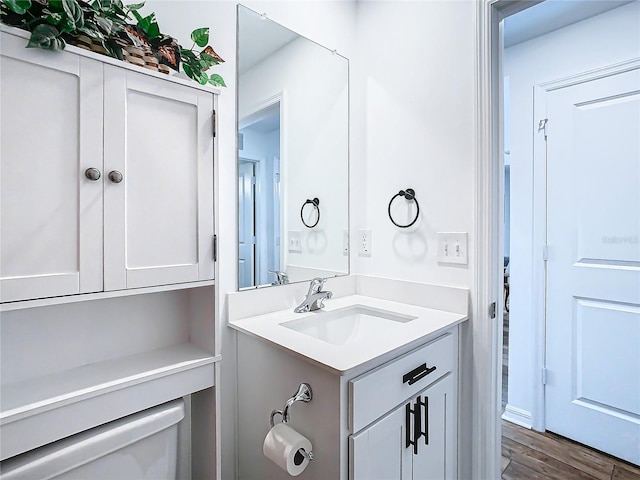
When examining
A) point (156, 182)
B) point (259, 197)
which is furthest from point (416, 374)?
point (156, 182)

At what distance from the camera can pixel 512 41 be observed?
213 cm

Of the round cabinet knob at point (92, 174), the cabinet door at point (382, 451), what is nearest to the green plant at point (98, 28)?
the round cabinet knob at point (92, 174)

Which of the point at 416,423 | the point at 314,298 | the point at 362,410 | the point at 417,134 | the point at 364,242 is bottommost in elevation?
the point at 416,423

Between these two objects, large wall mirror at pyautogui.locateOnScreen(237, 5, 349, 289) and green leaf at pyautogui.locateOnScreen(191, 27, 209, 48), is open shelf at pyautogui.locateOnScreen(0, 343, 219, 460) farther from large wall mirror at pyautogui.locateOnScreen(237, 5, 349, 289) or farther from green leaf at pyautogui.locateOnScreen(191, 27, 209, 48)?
green leaf at pyautogui.locateOnScreen(191, 27, 209, 48)

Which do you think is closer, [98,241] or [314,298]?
[98,241]

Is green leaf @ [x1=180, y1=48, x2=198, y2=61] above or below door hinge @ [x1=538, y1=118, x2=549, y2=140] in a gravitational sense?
below

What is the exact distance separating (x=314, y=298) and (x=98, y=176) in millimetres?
929

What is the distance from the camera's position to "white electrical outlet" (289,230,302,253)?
160 cm

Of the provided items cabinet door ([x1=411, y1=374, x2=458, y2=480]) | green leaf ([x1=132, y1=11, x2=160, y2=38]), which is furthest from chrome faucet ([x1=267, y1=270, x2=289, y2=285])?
green leaf ([x1=132, y1=11, x2=160, y2=38])

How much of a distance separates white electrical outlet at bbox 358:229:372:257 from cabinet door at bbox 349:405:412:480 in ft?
2.79

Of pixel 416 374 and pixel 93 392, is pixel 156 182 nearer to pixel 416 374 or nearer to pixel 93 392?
pixel 93 392

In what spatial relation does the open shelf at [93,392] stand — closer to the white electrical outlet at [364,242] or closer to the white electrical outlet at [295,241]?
the white electrical outlet at [295,241]

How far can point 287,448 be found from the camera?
97cm

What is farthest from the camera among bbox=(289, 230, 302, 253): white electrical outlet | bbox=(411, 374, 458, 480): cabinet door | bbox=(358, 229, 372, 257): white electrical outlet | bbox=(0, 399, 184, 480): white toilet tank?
bbox=(358, 229, 372, 257): white electrical outlet
